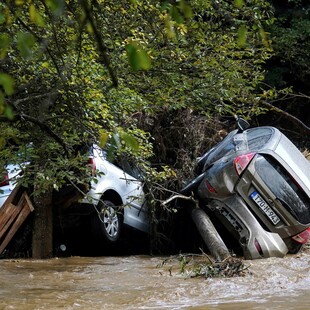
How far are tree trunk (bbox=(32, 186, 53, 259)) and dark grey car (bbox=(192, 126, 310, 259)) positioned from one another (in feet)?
7.38

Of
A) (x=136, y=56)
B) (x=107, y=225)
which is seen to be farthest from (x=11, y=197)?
(x=136, y=56)

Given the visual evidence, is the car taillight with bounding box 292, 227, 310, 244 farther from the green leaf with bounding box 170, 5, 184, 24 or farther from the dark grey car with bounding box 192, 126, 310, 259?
the green leaf with bounding box 170, 5, 184, 24

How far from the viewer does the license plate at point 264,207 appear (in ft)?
25.2

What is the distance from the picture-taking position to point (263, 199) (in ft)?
25.3

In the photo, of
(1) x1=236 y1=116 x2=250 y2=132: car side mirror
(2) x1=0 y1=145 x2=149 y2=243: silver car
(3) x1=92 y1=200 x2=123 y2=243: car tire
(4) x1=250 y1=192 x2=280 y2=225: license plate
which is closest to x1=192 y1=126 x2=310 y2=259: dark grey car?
(4) x1=250 y1=192 x2=280 y2=225: license plate

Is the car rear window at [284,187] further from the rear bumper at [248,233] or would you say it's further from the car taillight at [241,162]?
the rear bumper at [248,233]

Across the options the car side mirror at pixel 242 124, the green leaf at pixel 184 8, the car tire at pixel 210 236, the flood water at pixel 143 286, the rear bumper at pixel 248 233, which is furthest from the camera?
the car side mirror at pixel 242 124

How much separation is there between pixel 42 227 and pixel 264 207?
9.99 feet

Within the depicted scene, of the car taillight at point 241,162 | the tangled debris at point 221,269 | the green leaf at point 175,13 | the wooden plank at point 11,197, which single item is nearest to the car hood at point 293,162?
the car taillight at point 241,162

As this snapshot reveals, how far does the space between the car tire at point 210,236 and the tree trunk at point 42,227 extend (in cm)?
202

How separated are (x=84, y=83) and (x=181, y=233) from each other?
4.29 meters

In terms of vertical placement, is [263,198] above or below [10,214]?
below

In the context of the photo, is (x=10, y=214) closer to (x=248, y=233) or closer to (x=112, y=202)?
(x=112, y=202)

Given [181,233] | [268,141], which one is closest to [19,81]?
[268,141]
